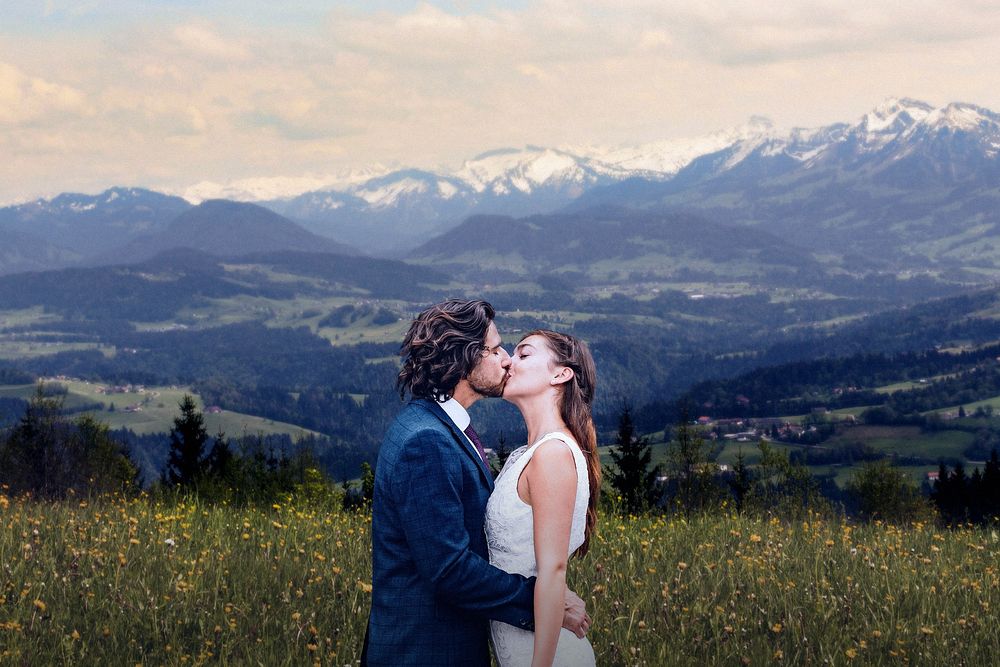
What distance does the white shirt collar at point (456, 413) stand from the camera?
4887 millimetres

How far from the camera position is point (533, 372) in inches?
189

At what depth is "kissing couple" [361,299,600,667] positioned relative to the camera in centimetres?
455

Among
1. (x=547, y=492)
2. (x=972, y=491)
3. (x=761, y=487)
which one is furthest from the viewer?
(x=972, y=491)

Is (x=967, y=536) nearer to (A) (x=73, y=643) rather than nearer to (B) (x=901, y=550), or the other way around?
(B) (x=901, y=550)

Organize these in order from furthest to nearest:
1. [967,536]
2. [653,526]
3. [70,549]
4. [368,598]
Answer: [967,536]
[653,526]
[70,549]
[368,598]

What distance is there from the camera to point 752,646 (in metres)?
7.46

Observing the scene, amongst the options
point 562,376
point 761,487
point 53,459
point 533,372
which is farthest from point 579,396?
point 53,459

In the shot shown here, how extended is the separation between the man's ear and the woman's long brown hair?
2 centimetres

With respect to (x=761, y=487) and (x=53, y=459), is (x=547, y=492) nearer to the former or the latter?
(x=761, y=487)

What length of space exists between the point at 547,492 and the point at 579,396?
582mm

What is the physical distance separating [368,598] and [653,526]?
4775mm

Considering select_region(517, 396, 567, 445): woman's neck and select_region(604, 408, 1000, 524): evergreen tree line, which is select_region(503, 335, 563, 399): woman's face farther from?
select_region(604, 408, 1000, 524): evergreen tree line

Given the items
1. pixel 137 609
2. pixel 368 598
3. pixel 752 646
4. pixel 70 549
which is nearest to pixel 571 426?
pixel 752 646

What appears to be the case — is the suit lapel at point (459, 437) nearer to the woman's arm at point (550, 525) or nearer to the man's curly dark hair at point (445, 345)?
the man's curly dark hair at point (445, 345)
